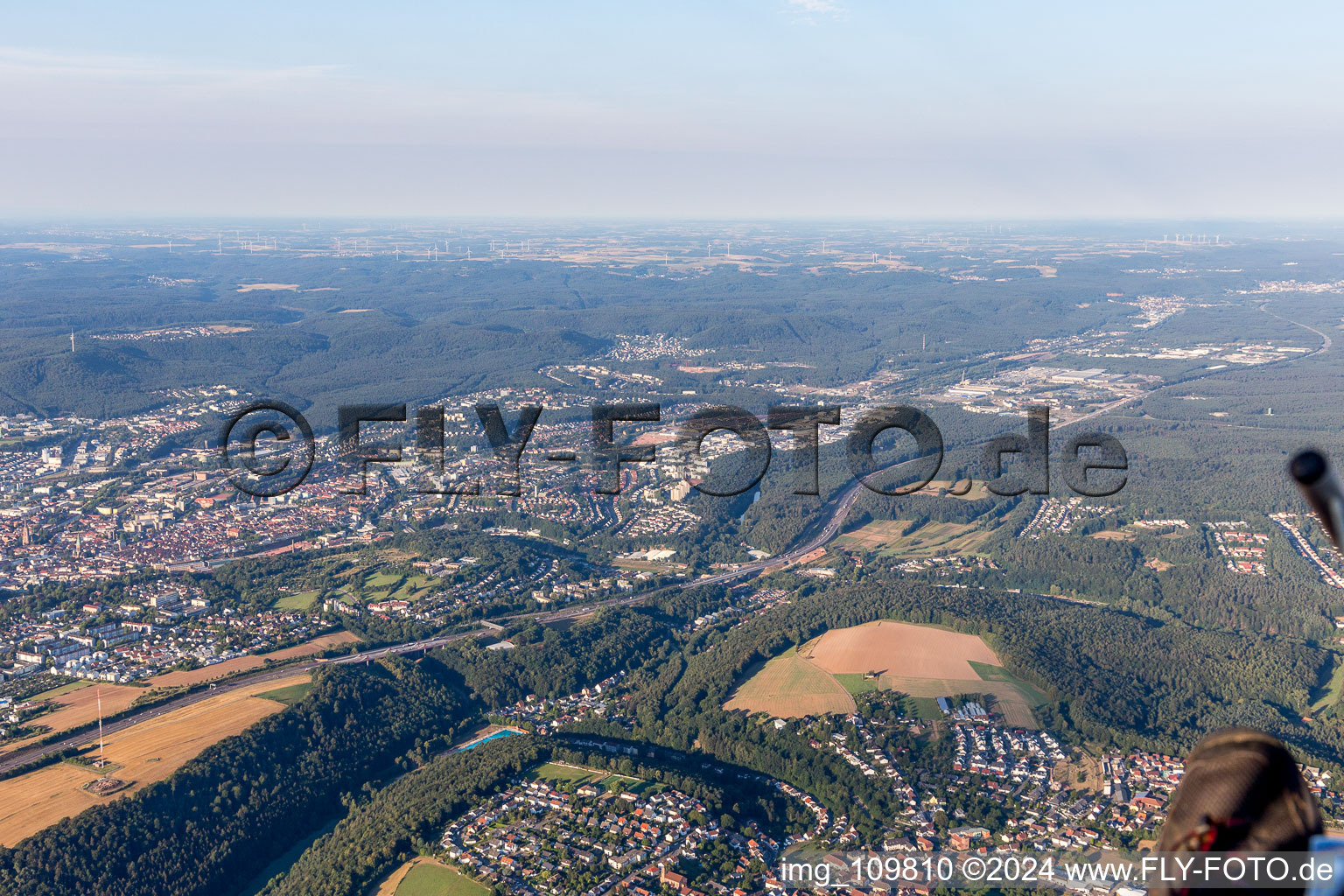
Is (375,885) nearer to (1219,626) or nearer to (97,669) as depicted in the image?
(97,669)

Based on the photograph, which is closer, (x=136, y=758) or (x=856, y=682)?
(x=136, y=758)

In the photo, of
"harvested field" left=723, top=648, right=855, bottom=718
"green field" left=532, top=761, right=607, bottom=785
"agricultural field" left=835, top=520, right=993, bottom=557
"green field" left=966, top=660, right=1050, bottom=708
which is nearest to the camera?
"green field" left=532, top=761, right=607, bottom=785

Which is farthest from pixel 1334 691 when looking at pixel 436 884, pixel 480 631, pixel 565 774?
pixel 480 631

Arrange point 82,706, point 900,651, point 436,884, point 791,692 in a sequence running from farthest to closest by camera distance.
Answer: point 900,651 → point 791,692 → point 82,706 → point 436,884

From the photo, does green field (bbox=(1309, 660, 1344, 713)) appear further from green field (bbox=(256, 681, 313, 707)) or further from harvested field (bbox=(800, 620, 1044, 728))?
green field (bbox=(256, 681, 313, 707))

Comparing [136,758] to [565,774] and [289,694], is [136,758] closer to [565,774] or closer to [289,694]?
[289,694]

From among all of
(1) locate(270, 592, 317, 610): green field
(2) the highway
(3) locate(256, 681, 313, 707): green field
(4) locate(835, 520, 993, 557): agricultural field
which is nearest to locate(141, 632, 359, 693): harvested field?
(2) the highway
